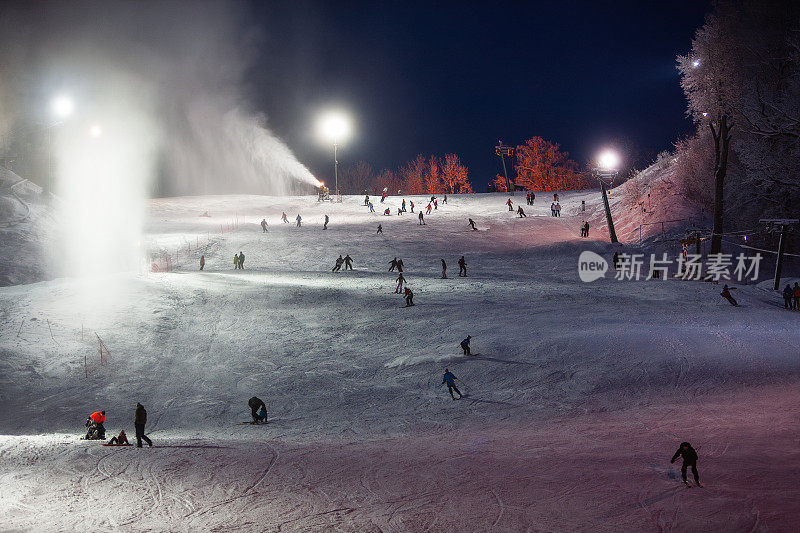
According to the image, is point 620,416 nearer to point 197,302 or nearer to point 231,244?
point 197,302

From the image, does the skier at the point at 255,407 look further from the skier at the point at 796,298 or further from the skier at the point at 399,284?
the skier at the point at 796,298

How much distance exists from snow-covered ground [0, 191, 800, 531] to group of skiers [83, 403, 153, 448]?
0.61 metres

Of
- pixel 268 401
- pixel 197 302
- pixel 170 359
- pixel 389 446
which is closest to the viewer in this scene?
pixel 389 446

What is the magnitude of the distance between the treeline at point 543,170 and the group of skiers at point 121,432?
83983mm

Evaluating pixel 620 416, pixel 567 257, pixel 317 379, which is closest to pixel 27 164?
pixel 317 379

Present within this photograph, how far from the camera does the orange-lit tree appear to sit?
91.1m

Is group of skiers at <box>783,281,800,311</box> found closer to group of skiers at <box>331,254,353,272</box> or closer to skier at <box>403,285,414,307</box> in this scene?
skier at <box>403,285,414,307</box>

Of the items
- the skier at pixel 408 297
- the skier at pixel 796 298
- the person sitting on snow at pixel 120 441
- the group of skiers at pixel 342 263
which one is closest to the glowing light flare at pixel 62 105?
the group of skiers at pixel 342 263

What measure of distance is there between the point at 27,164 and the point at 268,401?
138 feet

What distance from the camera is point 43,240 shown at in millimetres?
35250

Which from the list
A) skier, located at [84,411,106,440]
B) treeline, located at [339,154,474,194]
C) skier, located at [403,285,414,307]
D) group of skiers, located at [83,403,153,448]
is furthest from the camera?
treeline, located at [339,154,474,194]

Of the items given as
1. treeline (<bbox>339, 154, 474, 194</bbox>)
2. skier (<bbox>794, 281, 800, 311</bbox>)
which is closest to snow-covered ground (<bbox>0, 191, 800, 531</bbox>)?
skier (<bbox>794, 281, 800, 311</bbox>)

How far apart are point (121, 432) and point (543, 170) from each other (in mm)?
87037

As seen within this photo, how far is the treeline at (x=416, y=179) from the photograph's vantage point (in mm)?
111250
